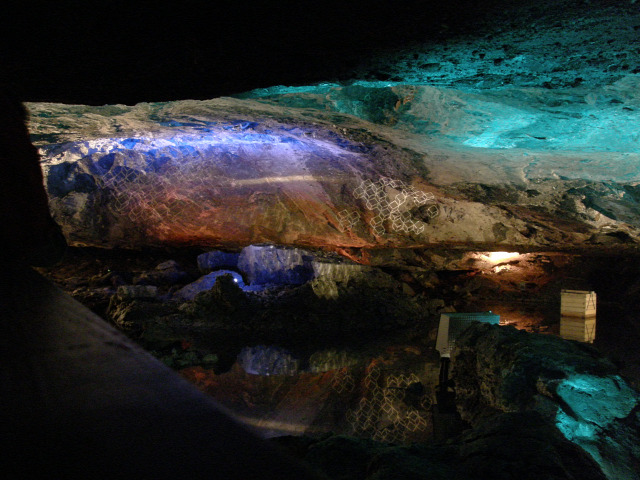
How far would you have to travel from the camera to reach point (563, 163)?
359 centimetres

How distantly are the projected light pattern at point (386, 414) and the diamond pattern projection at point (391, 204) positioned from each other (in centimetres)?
265

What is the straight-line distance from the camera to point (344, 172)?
5.28 m

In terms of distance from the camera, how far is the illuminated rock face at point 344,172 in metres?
2.93

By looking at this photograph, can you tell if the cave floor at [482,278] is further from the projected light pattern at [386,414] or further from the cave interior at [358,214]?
the projected light pattern at [386,414]

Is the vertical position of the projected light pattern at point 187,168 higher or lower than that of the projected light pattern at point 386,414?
higher

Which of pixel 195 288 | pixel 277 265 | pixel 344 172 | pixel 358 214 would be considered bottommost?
pixel 195 288

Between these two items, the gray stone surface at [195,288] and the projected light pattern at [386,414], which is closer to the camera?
the projected light pattern at [386,414]

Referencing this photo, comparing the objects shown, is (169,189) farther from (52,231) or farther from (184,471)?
(184,471)

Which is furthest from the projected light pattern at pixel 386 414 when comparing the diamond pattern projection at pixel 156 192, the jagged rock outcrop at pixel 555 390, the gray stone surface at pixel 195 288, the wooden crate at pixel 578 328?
the gray stone surface at pixel 195 288

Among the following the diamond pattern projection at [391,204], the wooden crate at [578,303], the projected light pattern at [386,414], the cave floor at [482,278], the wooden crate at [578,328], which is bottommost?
the cave floor at [482,278]

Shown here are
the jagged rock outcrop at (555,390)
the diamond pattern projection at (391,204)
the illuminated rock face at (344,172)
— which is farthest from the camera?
the diamond pattern projection at (391,204)

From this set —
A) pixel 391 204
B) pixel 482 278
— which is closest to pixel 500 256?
pixel 482 278

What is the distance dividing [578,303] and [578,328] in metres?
0.24

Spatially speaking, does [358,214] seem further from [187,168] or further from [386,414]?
[386,414]
